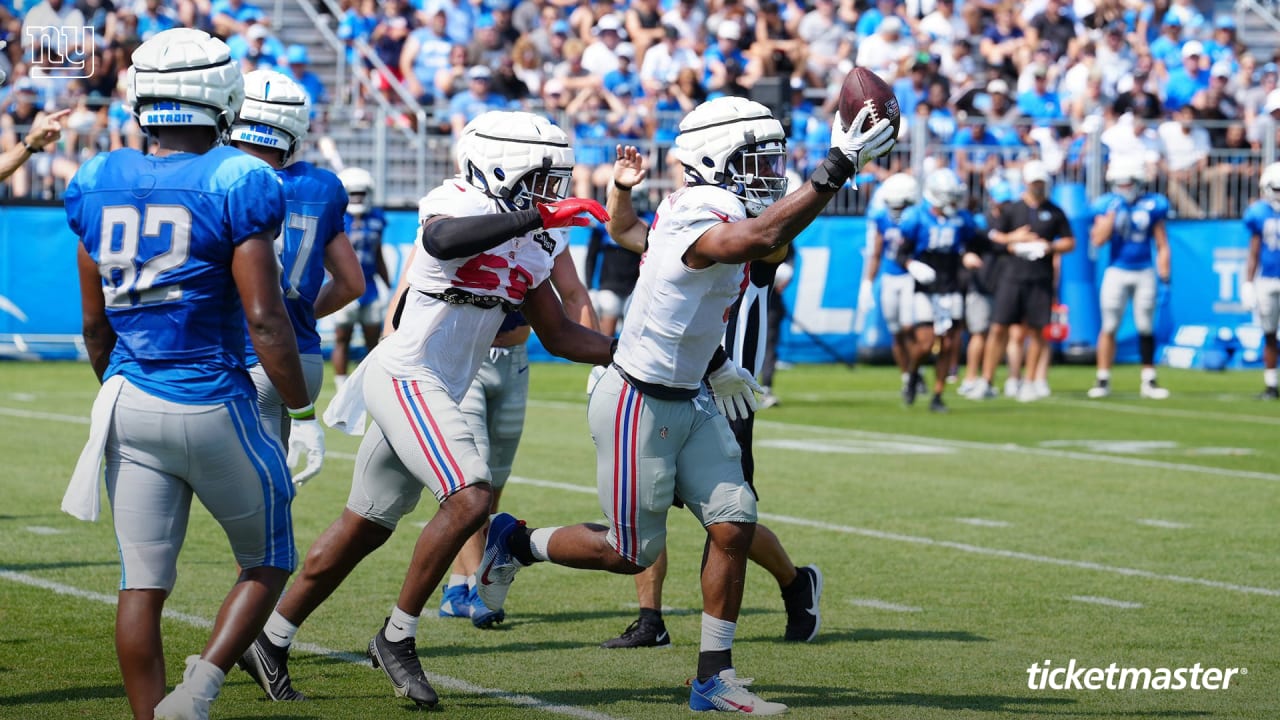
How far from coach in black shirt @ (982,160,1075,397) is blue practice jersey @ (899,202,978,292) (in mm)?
885

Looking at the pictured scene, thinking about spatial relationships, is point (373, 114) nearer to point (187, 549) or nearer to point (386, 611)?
point (187, 549)

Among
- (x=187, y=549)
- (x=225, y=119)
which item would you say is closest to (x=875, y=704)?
(x=225, y=119)

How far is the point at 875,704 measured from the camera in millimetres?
5621

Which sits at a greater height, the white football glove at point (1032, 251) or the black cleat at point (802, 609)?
the white football glove at point (1032, 251)

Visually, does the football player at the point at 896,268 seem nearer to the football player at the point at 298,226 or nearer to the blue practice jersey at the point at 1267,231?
the blue practice jersey at the point at 1267,231

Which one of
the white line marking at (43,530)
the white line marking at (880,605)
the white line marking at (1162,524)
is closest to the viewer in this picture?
the white line marking at (880,605)

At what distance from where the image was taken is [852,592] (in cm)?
763

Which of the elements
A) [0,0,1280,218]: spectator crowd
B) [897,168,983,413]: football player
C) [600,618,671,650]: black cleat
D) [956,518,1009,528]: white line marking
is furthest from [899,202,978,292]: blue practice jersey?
[600,618,671,650]: black cleat

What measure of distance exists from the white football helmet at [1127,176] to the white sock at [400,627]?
13.3 meters

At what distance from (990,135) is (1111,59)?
368 cm

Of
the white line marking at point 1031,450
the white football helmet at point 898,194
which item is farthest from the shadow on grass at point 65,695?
the white football helmet at point 898,194

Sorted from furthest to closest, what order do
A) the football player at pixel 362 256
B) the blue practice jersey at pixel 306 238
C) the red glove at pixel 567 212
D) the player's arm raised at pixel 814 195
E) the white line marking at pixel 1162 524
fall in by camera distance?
the football player at pixel 362 256 → the white line marking at pixel 1162 524 → the blue practice jersey at pixel 306 238 → the red glove at pixel 567 212 → the player's arm raised at pixel 814 195

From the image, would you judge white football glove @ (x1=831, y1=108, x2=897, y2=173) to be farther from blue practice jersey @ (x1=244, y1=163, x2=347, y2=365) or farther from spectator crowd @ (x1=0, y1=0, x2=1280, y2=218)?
spectator crowd @ (x1=0, y1=0, x2=1280, y2=218)

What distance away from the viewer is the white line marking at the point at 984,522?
947 cm
